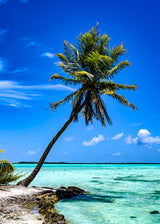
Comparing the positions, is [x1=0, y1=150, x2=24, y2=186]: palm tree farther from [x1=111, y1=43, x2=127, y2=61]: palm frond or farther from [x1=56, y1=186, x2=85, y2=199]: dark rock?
[x1=111, y1=43, x2=127, y2=61]: palm frond

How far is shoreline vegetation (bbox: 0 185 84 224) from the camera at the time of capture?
6.60m

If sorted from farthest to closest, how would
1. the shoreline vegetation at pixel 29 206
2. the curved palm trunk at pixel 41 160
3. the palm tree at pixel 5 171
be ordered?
the curved palm trunk at pixel 41 160, the palm tree at pixel 5 171, the shoreline vegetation at pixel 29 206

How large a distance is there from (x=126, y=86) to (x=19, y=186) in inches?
289

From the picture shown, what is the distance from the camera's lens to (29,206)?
841 cm

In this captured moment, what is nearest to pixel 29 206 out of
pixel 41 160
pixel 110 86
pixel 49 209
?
pixel 49 209

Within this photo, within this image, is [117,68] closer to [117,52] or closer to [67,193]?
[117,52]

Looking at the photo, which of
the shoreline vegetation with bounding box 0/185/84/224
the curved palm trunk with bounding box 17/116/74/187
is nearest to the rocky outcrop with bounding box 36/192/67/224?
the shoreline vegetation with bounding box 0/185/84/224

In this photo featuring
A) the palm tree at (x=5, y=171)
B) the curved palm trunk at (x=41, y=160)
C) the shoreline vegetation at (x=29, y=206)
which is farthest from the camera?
the curved palm trunk at (x=41, y=160)

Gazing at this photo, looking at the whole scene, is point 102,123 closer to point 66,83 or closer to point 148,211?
point 66,83

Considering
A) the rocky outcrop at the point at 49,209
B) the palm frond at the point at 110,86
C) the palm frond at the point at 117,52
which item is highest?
the palm frond at the point at 117,52

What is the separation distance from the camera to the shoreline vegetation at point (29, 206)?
260 inches

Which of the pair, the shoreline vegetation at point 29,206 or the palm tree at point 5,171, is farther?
the palm tree at point 5,171

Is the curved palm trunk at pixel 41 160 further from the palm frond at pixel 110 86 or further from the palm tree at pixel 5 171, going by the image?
the palm frond at pixel 110 86

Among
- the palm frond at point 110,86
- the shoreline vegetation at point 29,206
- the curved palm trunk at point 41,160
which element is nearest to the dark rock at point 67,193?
the shoreline vegetation at point 29,206
